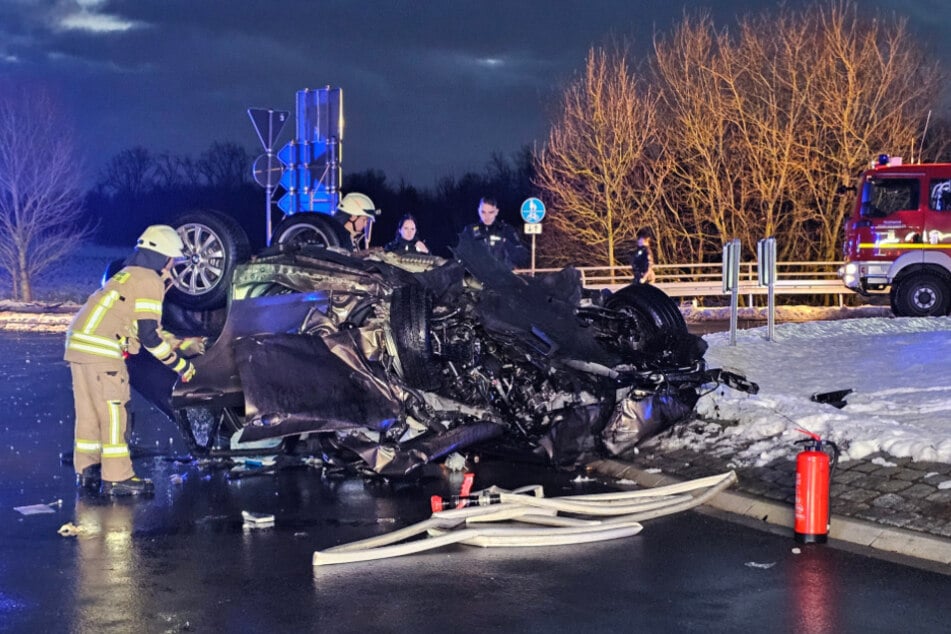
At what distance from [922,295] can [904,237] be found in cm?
110

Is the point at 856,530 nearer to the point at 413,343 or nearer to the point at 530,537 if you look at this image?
the point at 530,537

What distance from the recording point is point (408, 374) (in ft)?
30.2

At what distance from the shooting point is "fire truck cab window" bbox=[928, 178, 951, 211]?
786 inches

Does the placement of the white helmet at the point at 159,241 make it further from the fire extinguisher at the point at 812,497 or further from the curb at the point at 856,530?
A: the fire extinguisher at the point at 812,497

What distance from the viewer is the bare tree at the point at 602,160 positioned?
1601 inches

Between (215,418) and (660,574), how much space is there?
480cm

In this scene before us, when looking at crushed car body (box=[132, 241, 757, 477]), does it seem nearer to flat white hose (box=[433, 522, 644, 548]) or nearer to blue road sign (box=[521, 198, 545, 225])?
flat white hose (box=[433, 522, 644, 548])

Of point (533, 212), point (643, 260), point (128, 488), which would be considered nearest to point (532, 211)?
point (533, 212)

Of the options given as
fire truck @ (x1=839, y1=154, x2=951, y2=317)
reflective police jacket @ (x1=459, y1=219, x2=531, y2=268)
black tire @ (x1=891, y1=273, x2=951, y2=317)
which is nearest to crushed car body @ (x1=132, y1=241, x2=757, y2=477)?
reflective police jacket @ (x1=459, y1=219, x2=531, y2=268)

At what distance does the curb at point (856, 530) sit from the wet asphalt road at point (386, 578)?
29 cm

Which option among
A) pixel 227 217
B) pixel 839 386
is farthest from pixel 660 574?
→ pixel 227 217

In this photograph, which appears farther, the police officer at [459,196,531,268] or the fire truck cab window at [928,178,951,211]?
the fire truck cab window at [928,178,951,211]

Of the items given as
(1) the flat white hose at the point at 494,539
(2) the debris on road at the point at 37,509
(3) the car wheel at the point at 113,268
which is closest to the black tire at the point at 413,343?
(1) the flat white hose at the point at 494,539

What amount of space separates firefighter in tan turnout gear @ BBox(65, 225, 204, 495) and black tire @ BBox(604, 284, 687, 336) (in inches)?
175
